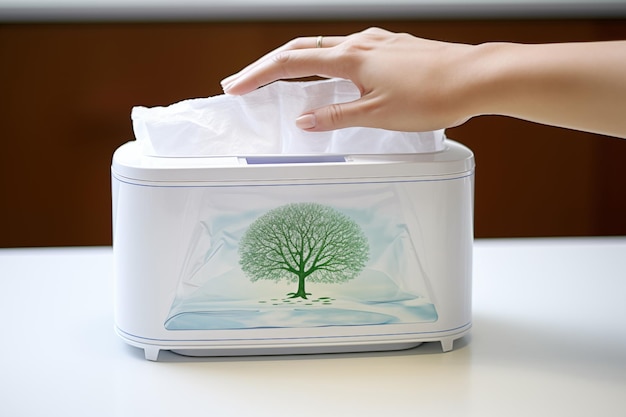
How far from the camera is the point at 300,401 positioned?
31.8 inches

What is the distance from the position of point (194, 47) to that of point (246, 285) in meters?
1.35

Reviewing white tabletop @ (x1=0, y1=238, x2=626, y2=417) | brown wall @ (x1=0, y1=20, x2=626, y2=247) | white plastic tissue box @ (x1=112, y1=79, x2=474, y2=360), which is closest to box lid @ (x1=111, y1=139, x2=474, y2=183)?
white plastic tissue box @ (x1=112, y1=79, x2=474, y2=360)

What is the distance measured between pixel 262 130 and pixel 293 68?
67mm

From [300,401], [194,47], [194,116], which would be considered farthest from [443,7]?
[300,401]

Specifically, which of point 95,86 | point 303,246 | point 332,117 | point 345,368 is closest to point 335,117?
A: point 332,117

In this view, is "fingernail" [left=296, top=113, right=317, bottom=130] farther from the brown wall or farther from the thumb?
the brown wall

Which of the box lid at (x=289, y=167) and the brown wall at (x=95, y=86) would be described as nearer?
the box lid at (x=289, y=167)

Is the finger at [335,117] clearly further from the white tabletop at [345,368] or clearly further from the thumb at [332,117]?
the white tabletop at [345,368]

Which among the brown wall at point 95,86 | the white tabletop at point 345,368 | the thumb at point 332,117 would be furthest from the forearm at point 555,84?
the brown wall at point 95,86

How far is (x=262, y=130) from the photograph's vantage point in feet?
2.97

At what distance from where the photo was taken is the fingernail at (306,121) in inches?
34.8

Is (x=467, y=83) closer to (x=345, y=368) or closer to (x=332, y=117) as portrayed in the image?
(x=332, y=117)

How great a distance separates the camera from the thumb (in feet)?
2.86

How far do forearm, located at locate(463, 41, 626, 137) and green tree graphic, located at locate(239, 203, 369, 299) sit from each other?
166 mm
